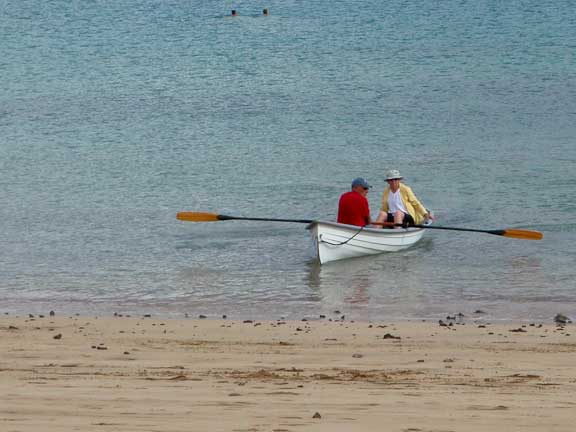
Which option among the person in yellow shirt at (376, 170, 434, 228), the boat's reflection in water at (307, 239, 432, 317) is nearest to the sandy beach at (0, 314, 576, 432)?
the boat's reflection in water at (307, 239, 432, 317)

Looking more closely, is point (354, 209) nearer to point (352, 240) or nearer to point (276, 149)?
point (352, 240)

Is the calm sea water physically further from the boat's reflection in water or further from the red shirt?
the red shirt

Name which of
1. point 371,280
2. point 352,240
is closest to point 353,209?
point 352,240

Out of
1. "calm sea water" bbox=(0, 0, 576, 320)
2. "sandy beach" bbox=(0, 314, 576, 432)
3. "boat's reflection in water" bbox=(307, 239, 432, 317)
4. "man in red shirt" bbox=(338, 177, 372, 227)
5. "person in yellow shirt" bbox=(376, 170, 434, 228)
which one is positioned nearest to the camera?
"sandy beach" bbox=(0, 314, 576, 432)

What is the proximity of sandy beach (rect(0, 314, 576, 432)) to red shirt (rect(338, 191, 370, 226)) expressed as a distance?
4.93m

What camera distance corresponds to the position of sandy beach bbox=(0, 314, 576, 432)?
19.0ft

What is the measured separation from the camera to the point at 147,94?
1499 inches

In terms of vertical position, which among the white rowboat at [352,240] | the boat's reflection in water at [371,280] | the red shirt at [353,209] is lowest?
the boat's reflection in water at [371,280]

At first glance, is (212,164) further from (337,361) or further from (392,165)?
(337,361)

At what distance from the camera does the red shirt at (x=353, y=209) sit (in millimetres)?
16219

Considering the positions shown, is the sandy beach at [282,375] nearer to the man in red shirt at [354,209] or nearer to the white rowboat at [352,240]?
the white rowboat at [352,240]

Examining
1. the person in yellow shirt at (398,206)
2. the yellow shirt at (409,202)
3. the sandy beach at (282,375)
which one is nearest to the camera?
the sandy beach at (282,375)

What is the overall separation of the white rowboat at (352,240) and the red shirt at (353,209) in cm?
25

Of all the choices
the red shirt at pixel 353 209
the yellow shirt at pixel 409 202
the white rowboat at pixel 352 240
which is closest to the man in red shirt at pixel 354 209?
the red shirt at pixel 353 209
